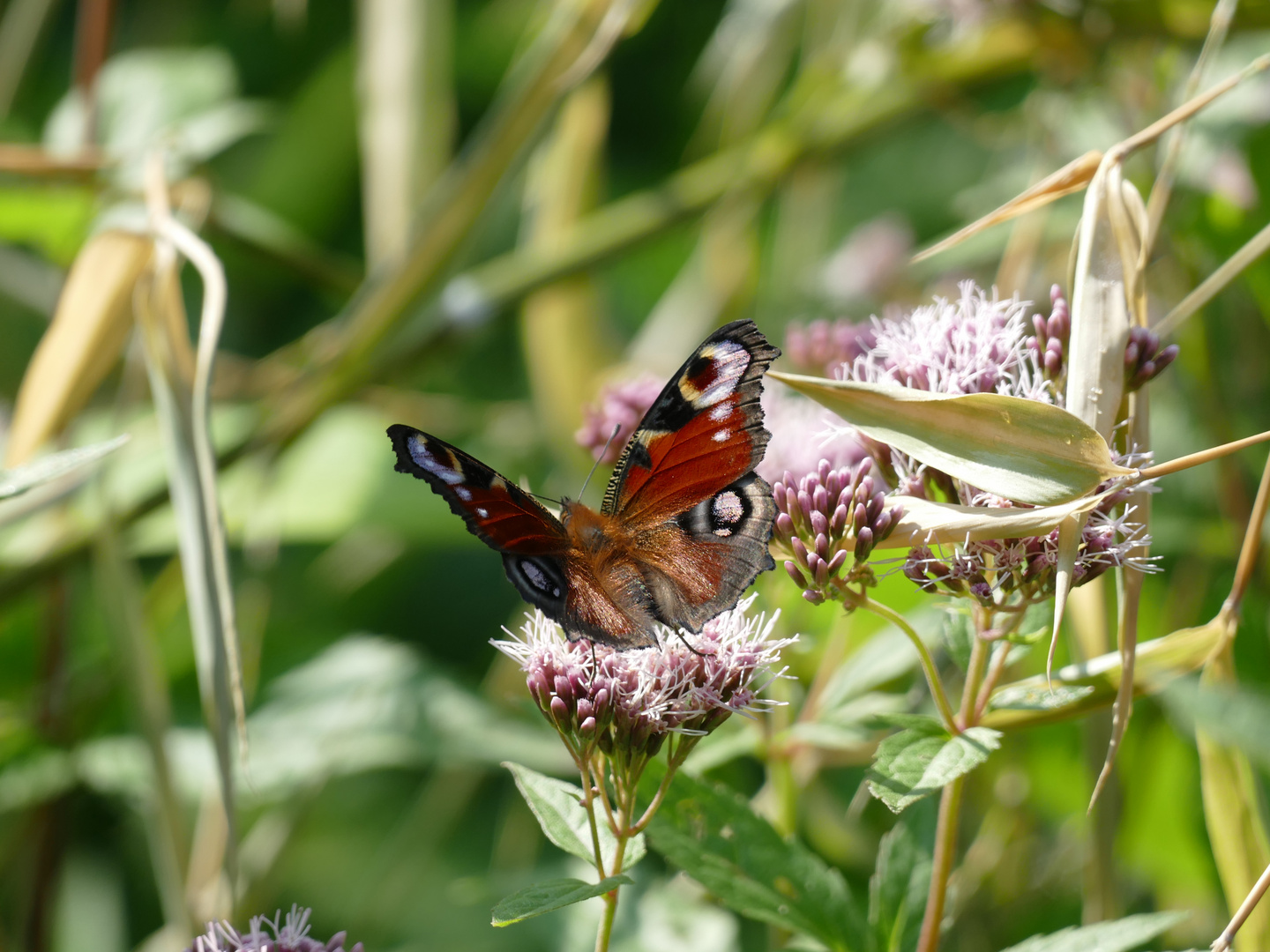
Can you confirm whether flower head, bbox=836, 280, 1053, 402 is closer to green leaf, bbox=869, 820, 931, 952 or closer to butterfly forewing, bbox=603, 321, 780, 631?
butterfly forewing, bbox=603, 321, 780, 631

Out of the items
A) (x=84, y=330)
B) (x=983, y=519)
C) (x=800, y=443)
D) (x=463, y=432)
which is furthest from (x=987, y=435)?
(x=463, y=432)

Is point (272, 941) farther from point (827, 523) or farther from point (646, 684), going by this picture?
point (827, 523)

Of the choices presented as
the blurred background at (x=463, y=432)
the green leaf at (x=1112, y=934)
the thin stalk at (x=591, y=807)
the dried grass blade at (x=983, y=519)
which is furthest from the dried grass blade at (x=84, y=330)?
the green leaf at (x=1112, y=934)

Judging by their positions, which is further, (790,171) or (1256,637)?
(790,171)

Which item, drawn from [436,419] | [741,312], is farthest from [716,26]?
[436,419]

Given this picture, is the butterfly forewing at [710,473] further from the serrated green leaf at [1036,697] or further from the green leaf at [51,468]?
the green leaf at [51,468]

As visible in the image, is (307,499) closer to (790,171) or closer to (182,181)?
(182,181)

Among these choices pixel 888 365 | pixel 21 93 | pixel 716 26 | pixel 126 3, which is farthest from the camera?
pixel 716 26
